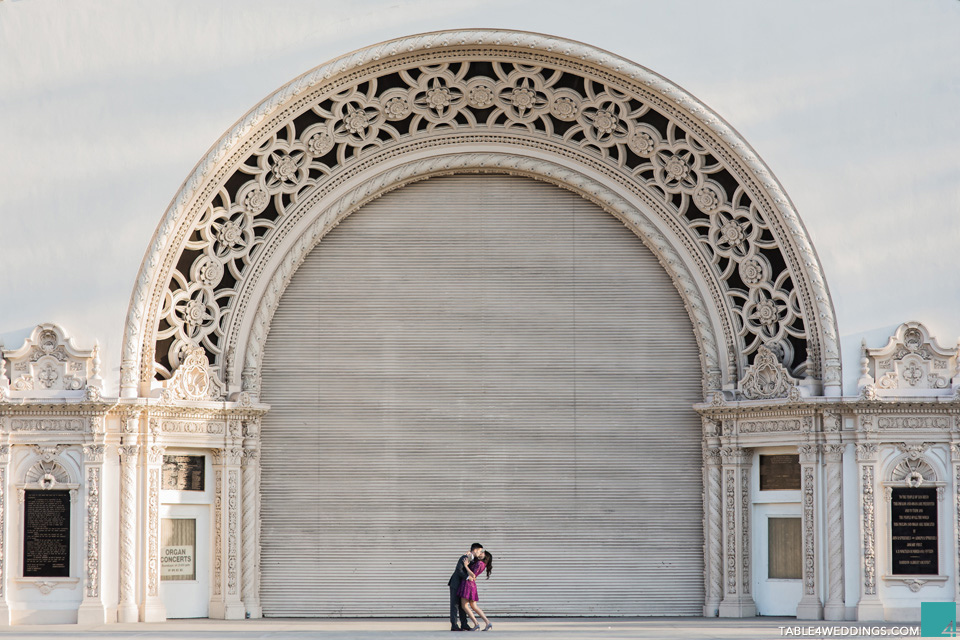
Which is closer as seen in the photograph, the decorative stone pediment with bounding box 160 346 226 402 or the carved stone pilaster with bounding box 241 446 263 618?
the decorative stone pediment with bounding box 160 346 226 402

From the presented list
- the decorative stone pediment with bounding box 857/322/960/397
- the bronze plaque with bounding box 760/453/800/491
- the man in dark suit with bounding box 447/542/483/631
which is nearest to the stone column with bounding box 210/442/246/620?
the man in dark suit with bounding box 447/542/483/631

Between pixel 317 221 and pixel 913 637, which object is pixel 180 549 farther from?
pixel 913 637

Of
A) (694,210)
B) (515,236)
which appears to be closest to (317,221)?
(515,236)

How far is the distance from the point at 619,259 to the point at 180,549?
800 cm

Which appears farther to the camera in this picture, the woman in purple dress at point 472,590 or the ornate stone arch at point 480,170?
the ornate stone arch at point 480,170

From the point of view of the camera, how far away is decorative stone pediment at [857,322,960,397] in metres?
17.5

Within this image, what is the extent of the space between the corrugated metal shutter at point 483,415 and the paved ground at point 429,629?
2.88 ft

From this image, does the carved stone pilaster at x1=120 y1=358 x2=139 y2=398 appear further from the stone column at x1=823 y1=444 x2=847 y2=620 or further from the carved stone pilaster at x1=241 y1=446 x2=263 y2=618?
the stone column at x1=823 y1=444 x2=847 y2=620

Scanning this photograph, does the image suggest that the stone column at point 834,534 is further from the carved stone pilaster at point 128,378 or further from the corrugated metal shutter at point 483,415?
the carved stone pilaster at point 128,378

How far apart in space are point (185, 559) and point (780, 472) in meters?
8.94

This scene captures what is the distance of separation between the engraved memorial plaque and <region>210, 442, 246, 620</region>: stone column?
2128 mm

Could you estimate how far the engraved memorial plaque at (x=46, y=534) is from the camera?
689 inches

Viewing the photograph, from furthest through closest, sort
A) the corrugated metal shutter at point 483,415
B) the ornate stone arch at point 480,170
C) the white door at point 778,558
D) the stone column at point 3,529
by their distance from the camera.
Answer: the corrugated metal shutter at point 483,415, the white door at point 778,558, the ornate stone arch at point 480,170, the stone column at point 3,529

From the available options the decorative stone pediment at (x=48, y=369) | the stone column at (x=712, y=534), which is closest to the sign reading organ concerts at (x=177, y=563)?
the decorative stone pediment at (x=48, y=369)
